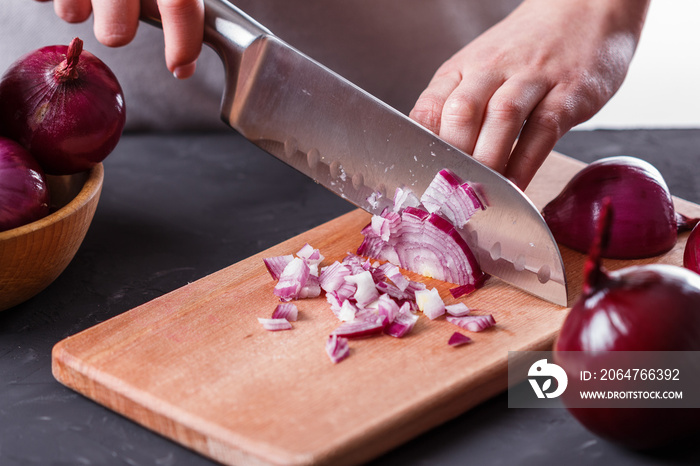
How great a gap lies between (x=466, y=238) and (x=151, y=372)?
668mm

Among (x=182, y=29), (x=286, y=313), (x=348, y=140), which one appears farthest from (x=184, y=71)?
(x=286, y=313)

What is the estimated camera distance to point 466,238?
1459mm

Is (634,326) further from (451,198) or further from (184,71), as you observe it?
(184,71)

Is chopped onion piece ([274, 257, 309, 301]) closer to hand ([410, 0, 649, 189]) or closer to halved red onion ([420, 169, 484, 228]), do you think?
halved red onion ([420, 169, 484, 228])

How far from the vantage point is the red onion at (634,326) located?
3.13 ft

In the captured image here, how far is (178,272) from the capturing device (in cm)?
156

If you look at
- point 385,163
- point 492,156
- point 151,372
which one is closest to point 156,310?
point 151,372

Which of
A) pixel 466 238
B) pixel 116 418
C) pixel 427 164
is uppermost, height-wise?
pixel 427 164

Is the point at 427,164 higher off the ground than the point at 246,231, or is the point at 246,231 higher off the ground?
the point at 427,164

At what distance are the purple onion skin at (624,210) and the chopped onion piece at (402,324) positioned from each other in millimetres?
450

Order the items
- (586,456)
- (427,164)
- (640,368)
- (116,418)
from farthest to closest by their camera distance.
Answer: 1. (427,164)
2. (116,418)
3. (586,456)
4. (640,368)

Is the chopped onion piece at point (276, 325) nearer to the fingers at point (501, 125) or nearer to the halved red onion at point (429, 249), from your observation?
the halved red onion at point (429, 249)

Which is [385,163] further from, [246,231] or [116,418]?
[116,418]

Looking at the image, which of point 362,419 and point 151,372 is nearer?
point 362,419
